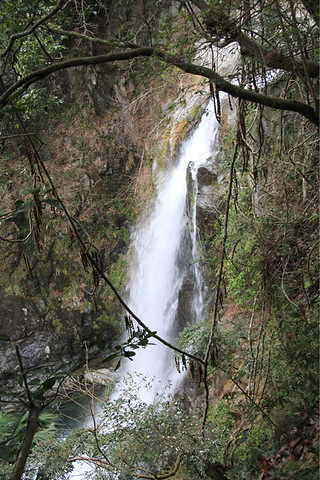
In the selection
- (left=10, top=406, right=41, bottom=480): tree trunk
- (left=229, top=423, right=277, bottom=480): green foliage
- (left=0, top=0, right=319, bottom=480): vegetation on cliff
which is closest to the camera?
(left=10, top=406, right=41, bottom=480): tree trunk

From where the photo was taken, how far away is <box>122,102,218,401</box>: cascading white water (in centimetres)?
775

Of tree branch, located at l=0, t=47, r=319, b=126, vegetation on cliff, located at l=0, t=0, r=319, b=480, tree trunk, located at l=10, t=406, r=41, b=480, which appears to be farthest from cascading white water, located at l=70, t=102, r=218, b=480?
tree trunk, located at l=10, t=406, r=41, b=480

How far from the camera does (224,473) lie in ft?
9.60

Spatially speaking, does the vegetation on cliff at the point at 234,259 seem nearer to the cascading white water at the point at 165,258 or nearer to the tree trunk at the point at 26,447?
the tree trunk at the point at 26,447

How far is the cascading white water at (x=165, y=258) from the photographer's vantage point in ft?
25.4

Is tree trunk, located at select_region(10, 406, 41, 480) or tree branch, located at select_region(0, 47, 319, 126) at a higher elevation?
tree branch, located at select_region(0, 47, 319, 126)

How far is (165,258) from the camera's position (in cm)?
841

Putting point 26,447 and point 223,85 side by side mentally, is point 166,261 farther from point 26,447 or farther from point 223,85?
point 26,447

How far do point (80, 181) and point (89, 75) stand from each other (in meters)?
3.04

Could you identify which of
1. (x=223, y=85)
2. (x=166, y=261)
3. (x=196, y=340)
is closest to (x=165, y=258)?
(x=166, y=261)

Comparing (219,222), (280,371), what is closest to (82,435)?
(280,371)

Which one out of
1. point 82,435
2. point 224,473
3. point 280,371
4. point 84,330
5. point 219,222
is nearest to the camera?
point 224,473

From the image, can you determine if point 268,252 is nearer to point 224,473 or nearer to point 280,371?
point 280,371

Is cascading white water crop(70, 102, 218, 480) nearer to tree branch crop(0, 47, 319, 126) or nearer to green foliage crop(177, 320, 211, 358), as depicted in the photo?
green foliage crop(177, 320, 211, 358)
